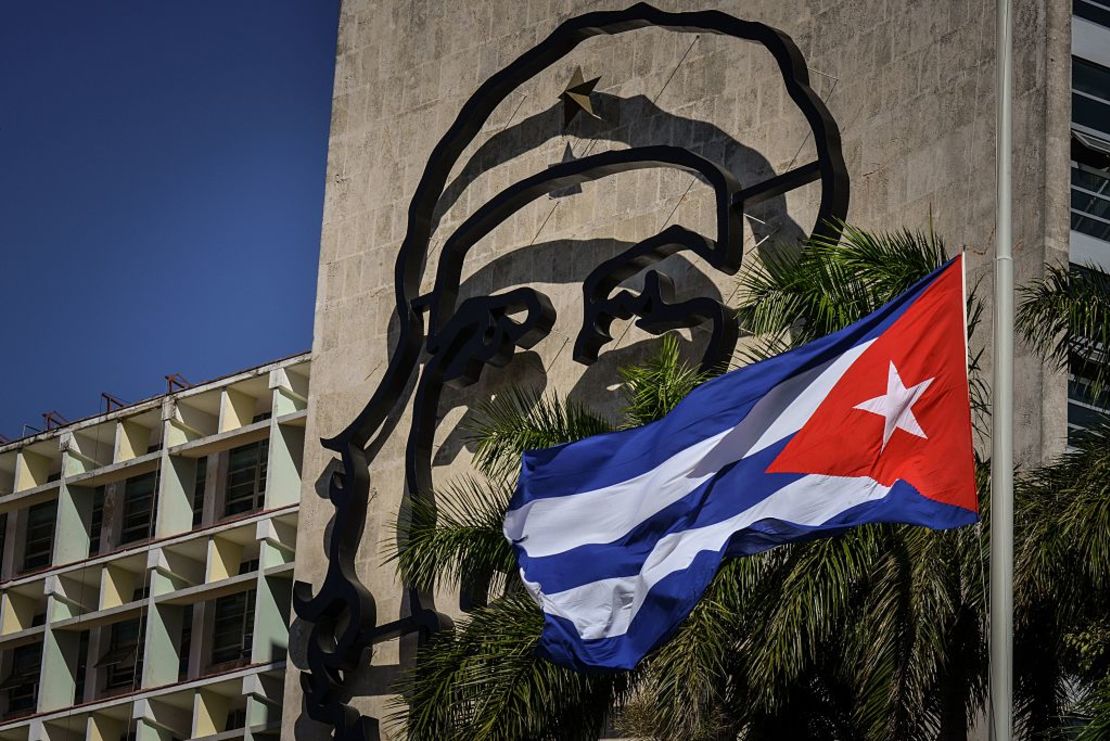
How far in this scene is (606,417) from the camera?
101ft

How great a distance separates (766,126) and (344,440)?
25.6ft

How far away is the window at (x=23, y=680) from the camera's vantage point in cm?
4888

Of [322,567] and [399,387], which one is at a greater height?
[399,387]

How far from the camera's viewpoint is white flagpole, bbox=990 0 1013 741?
16.9 metres

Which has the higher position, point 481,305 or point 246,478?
point 246,478

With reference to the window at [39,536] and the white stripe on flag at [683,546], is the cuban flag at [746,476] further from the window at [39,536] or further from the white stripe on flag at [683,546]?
the window at [39,536]

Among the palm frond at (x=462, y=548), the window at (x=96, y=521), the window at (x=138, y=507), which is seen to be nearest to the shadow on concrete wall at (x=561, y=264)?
the palm frond at (x=462, y=548)

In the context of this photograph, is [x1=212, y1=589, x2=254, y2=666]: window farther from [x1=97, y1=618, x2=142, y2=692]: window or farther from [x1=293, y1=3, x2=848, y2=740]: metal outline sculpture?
[x1=293, y1=3, x2=848, y2=740]: metal outline sculpture

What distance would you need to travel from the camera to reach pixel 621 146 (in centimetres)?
3228

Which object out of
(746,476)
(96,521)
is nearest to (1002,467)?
(746,476)

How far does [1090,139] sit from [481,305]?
8.81m

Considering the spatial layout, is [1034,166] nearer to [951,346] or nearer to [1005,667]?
[951,346]

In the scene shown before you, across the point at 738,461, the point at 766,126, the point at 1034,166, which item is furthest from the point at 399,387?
the point at 738,461

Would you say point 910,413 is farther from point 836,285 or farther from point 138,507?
point 138,507
